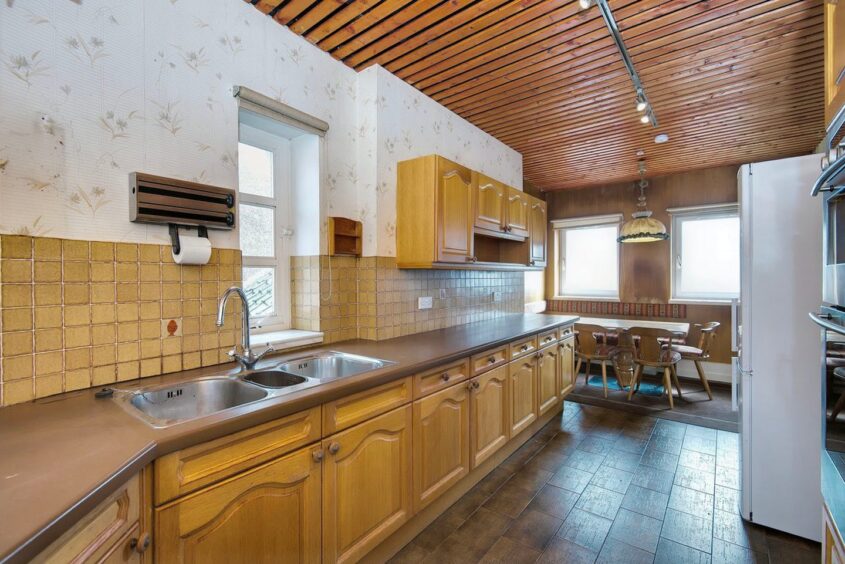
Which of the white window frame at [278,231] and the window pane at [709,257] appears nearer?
the white window frame at [278,231]

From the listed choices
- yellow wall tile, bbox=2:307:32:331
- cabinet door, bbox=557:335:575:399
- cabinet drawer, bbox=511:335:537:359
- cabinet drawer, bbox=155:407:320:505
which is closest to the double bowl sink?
cabinet drawer, bbox=155:407:320:505

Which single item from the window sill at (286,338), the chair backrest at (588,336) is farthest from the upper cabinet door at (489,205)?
the chair backrest at (588,336)

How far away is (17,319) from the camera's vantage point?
1.28 m

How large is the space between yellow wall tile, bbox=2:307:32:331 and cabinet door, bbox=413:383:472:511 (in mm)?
1493

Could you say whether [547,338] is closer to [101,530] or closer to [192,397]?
[192,397]

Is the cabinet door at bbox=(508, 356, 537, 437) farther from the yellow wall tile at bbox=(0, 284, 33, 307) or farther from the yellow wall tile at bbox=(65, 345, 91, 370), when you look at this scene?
the yellow wall tile at bbox=(0, 284, 33, 307)

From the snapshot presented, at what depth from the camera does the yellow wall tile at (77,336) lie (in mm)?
1392

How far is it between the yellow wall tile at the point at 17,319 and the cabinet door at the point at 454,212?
186 cm

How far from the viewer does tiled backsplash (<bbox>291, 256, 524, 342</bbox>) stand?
7.73 ft

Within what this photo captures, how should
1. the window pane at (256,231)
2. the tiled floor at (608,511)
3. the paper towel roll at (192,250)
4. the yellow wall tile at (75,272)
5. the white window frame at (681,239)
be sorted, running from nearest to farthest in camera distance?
the yellow wall tile at (75,272), the paper towel roll at (192,250), the tiled floor at (608,511), the window pane at (256,231), the white window frame at (681,239)

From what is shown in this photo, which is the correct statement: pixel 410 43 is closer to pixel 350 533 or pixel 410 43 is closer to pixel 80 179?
pixel 80 179

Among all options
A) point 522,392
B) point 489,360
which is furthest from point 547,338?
point 489,360

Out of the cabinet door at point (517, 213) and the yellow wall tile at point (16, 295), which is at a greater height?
the cabinet door at point (517, 213)

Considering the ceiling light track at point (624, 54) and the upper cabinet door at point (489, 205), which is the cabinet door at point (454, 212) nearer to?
the upper cabinet door at point (489, 205)
